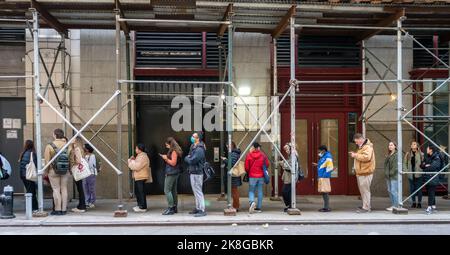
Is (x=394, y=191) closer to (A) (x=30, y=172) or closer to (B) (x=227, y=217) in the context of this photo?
(B) (x=227, y=217)

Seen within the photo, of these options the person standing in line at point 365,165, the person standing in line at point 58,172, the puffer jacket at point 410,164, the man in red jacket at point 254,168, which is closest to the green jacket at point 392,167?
the person standing in line at point 365,165

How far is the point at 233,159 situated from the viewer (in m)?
10.6

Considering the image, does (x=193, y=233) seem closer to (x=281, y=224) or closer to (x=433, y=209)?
(x=281, y=224)

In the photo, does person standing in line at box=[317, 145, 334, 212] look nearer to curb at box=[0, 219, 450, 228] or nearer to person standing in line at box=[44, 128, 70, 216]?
curb at box=[0, 219, 450, 228]

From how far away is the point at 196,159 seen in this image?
33.1 ft

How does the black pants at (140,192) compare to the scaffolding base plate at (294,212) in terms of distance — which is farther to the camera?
the black pants at (140,192)

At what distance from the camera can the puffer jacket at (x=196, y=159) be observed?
1012 centimetres

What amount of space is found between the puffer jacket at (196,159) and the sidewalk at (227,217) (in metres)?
1.03

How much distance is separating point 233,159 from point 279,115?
3216 millimetres

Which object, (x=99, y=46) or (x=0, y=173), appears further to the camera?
(x=99, y=46)

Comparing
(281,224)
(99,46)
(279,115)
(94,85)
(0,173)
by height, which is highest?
(99,46)

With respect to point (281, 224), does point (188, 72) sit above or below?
above

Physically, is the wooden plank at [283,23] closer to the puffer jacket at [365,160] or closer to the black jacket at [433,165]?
the puffer jacket at [365,160]

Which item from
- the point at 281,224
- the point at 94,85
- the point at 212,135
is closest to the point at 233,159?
the point at 281,224
